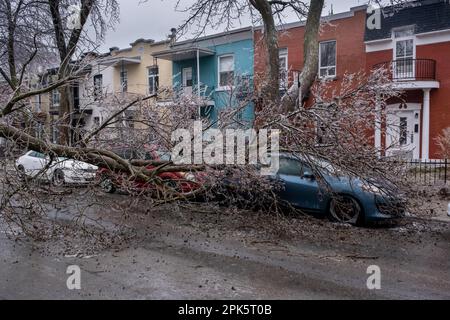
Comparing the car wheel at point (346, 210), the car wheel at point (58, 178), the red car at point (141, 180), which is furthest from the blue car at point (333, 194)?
the car wheel at point (58, 178)

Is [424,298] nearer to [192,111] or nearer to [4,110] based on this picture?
[192,111]

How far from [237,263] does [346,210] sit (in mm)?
3660

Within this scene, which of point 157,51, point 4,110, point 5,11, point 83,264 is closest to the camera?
point 83,264

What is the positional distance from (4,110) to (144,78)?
20.9 metres

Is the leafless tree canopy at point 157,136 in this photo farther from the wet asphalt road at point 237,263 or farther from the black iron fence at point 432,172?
the black iron fence at point 432,172

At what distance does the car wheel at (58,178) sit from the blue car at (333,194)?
4.14 m

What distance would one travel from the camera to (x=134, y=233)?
832 cm

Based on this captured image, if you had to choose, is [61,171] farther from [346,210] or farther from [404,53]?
[404,53]

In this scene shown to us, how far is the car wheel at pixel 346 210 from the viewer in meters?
9.16

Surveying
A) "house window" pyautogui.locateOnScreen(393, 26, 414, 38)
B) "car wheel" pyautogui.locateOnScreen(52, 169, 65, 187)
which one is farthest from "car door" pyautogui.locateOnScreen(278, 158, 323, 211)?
"house window" pyautogui.locateOnScreen(393, 26, 414, 38)

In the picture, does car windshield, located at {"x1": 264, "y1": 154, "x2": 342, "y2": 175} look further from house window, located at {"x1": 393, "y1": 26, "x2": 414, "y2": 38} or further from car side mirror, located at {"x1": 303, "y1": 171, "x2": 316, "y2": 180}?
house window, located at {"x1": 393, "y1": 26, "x2": 414, "y2": 38}

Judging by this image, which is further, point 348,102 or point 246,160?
point 348,102

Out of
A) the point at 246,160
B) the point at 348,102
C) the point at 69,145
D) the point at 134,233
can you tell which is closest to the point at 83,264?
Result: the point at 134,233

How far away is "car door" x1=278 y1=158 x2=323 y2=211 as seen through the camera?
30.7 feet
